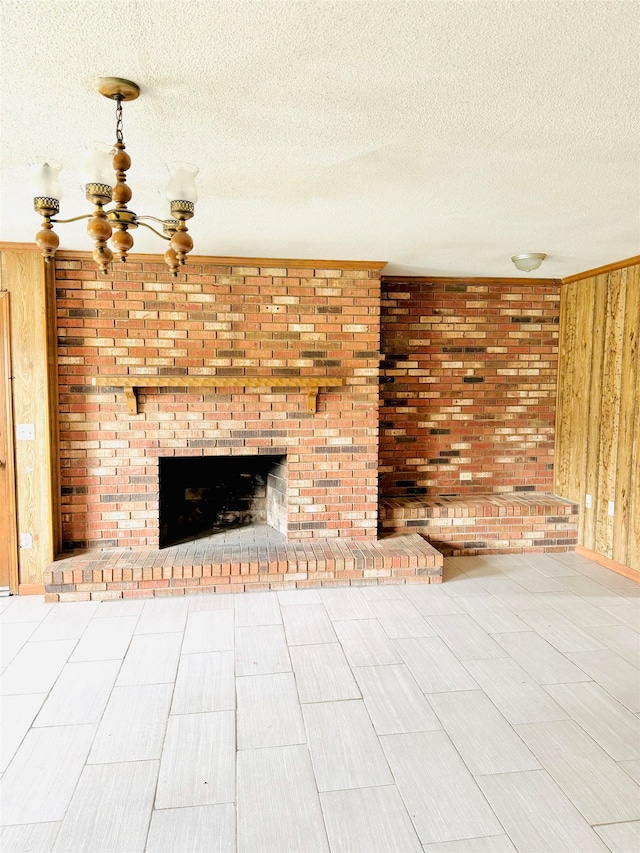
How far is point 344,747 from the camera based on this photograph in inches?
87.7

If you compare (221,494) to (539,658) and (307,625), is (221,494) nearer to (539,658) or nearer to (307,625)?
(307,625)

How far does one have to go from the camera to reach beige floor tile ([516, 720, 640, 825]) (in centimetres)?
191

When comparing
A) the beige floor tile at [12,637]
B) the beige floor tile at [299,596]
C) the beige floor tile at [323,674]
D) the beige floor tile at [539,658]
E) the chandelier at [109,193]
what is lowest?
the beige floor tile at [12,637]

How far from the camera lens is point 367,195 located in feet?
8.95

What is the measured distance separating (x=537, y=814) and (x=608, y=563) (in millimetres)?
2917

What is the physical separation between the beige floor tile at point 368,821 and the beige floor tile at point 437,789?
41 mm

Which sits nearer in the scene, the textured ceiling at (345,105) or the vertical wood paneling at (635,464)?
the textured ceiling at (345,105)

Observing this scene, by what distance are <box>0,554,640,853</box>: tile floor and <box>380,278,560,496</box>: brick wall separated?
1.47 m

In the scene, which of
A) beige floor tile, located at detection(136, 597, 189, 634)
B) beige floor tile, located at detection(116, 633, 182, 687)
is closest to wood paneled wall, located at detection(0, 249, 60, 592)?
beige floor tile, located at detection(136, 597, 189, 634)

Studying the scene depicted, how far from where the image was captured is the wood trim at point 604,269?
4027 mm

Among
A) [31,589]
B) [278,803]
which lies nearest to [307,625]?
[278,803]

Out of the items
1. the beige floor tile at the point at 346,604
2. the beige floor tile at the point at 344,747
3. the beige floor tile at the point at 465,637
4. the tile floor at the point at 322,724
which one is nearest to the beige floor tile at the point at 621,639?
the tile floor at the point at 322,724

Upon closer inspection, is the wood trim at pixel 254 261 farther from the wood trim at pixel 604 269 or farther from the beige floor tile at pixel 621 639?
the beige floor tile at pixel 621 639

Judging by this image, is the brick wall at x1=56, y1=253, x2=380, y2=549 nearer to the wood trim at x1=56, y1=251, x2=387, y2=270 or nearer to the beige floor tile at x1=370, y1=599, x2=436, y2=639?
the wood trim at x1=56, y1=251, x2=387, y2=270
